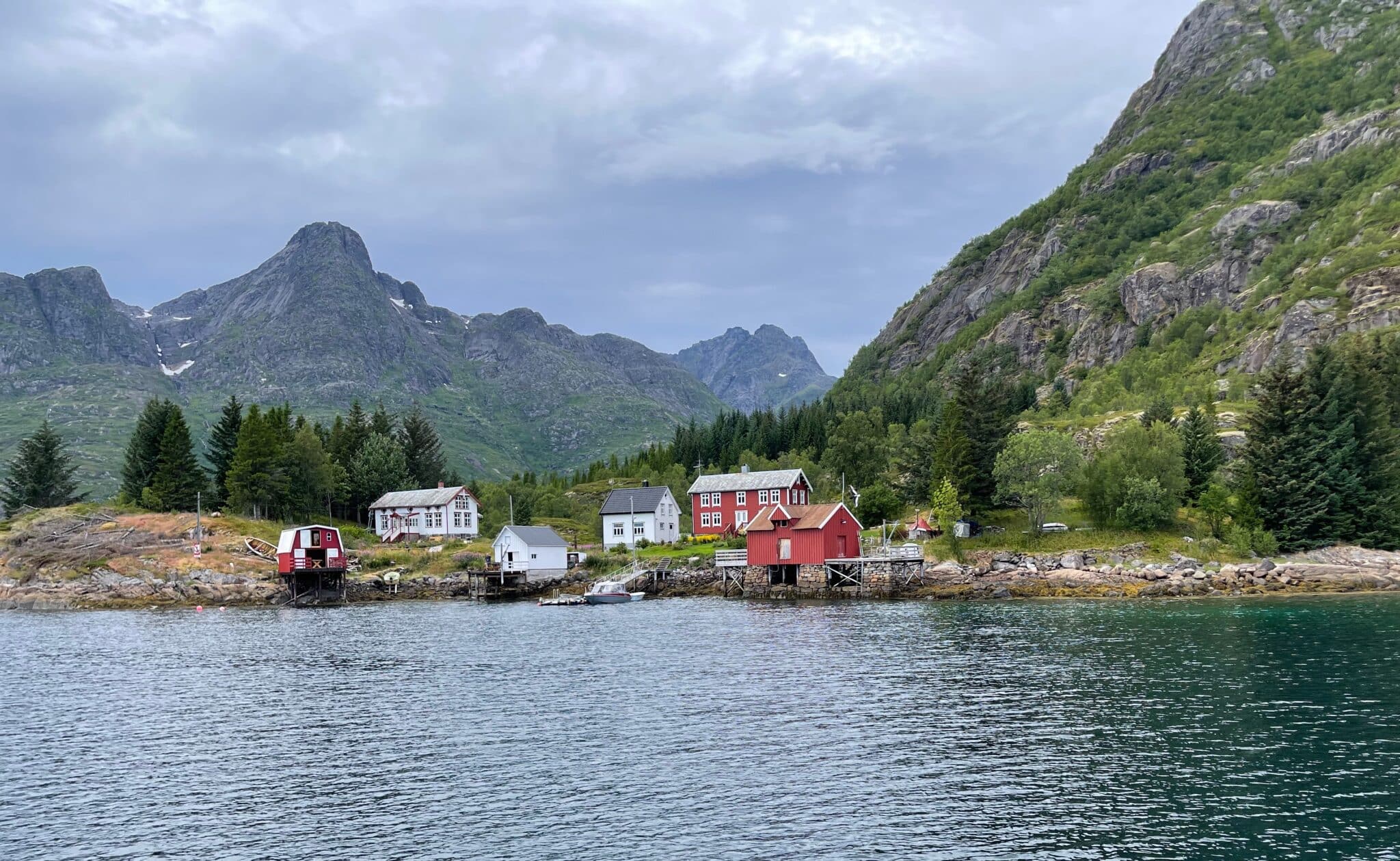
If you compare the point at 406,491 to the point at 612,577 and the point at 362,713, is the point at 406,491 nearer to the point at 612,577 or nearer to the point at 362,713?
the point at 612,577

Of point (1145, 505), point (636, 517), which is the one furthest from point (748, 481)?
point (1145, 505)

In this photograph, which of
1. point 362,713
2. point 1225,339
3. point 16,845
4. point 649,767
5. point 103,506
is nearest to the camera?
point 16,845

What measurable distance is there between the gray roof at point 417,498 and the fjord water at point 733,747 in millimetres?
68095

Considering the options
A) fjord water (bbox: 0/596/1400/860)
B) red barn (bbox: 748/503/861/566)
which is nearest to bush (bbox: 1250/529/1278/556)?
fjord water (bbox: 0/596/1400/860)

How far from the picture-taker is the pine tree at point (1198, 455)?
306 feet

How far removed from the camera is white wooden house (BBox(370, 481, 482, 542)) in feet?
418

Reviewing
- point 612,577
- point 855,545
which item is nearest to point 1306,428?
point 855,545

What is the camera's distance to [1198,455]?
93.9 meters

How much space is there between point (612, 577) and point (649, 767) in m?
73.6

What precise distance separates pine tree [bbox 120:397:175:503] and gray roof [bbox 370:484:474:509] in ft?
92.1

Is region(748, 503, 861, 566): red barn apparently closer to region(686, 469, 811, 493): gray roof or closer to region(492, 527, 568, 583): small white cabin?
region(686, 469, 811, 493): gray roof

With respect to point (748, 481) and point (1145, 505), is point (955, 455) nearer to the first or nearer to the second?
point (1145, 505)

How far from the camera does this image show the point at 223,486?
124m

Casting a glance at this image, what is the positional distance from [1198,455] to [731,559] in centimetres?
4904
